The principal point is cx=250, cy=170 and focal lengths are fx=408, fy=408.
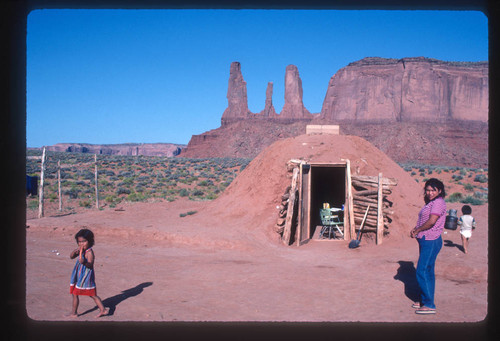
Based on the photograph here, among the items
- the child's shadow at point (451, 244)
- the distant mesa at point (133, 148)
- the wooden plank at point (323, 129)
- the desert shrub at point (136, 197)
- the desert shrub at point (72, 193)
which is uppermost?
the distant mesa at point (133, 148)

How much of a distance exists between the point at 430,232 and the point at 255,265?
147 inches

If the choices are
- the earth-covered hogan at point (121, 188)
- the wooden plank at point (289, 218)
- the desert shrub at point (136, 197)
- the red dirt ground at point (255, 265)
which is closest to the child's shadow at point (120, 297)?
the red dirt ground at point (255, 265)

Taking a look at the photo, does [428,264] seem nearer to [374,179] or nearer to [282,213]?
[282,213]

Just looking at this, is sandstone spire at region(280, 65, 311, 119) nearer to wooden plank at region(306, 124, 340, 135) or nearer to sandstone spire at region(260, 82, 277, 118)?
sandstone spire at region(260, 82, 277, 118)

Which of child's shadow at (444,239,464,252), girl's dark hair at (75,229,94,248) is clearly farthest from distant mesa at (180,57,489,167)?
girl's dark hair at (75,229,94,248)

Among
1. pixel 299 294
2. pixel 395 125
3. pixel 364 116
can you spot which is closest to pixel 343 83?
pixel 364 116

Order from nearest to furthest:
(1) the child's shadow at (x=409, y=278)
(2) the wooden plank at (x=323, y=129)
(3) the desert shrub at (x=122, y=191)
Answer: (1) the child's shadow at (x=409, y=278) < (2) the wooden plank at (x=323, y=129) < (3) the desert shrub at (x=122, y=191)

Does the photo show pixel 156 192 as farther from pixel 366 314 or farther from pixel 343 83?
pixel 343 83

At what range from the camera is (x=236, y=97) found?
9562 cm

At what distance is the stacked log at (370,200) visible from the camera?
33.6 feet

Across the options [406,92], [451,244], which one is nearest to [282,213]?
[451,244]

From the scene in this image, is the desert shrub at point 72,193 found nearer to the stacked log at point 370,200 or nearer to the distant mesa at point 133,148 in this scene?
the stacked log at point 370,200

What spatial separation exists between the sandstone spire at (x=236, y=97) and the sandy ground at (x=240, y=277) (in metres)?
84.6

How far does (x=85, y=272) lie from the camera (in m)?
4.80
